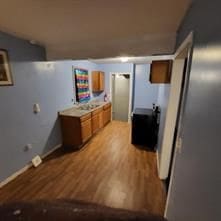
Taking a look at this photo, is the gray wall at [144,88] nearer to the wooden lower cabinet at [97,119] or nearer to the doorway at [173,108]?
the wooden lower cabinet at [97,119]

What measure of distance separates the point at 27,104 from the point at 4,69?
67 cm

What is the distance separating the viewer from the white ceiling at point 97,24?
123 cm

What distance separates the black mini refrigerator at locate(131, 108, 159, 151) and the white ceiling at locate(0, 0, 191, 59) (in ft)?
5.20

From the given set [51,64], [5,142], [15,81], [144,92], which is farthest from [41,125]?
[144,92]

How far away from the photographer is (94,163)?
273cm

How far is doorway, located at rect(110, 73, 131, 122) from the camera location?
522 cm

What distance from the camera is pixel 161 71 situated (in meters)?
2.15

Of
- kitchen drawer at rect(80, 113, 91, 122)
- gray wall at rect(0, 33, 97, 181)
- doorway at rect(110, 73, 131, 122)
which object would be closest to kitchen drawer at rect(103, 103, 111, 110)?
doorway at rect(110, 73, 131, 122)

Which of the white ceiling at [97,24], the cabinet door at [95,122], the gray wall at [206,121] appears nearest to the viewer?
the gray wall at [206,121]

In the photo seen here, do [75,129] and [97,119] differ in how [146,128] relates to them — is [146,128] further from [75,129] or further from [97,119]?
[75,129]

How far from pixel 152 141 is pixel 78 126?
186 centimetres

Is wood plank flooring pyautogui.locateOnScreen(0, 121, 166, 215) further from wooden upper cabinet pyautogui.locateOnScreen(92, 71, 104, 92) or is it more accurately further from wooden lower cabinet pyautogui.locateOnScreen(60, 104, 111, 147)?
wooden upper cabinet pyautogui.locateOnScreen(92, 71, 104, 92)

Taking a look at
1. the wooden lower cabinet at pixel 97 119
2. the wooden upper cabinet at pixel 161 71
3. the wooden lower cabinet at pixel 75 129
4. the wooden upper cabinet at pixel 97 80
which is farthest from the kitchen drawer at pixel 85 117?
the wooden upper cabinet at pixel 161 71

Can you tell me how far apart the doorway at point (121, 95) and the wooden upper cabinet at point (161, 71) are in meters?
2.86
